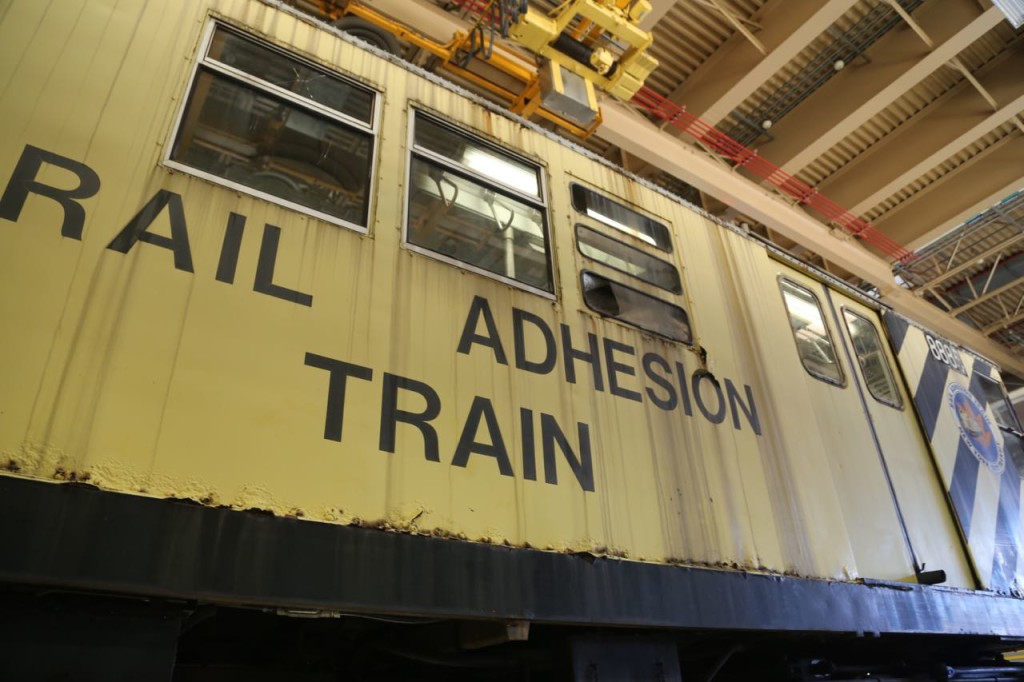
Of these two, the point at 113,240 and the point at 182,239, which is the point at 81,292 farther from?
the point at 182,239

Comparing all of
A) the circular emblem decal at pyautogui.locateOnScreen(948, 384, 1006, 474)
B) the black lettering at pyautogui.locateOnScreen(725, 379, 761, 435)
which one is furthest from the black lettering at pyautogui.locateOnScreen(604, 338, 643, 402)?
→ the circular emblem decal at pyautogui.locateOnScreen(948, 384, 1006, 474)

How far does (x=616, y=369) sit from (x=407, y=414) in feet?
3.74

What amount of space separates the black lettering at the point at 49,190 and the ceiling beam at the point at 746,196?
493 centimetres

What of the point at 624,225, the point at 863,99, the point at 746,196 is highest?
the point at 863,99

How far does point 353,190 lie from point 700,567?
6.64ft

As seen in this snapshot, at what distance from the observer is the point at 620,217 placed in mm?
3650

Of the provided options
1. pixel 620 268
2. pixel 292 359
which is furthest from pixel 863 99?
pixel 292 359

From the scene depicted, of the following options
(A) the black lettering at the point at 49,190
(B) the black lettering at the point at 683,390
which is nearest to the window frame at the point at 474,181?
(B) the black lettering at the point at 683,390

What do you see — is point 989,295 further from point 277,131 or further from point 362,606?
point 362,606

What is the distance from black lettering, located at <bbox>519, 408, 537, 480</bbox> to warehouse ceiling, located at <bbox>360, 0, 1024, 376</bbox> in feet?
12.8

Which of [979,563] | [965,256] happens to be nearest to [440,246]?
[979,563]

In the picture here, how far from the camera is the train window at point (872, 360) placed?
4.55 metres

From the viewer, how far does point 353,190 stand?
102 inches

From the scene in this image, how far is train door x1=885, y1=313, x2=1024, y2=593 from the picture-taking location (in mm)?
4422
